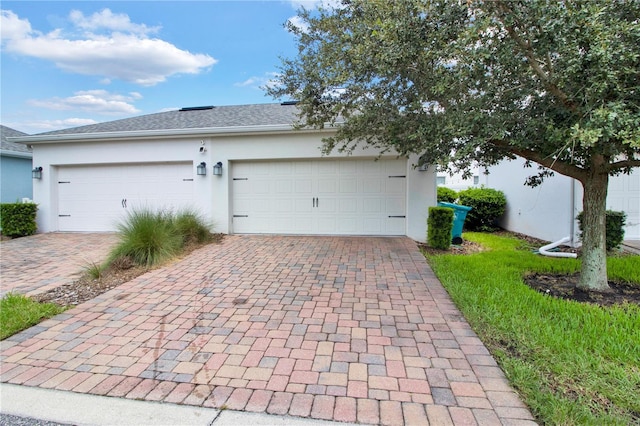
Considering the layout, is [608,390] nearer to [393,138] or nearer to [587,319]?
[587,319]

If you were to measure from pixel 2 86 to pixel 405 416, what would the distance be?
14.1 m

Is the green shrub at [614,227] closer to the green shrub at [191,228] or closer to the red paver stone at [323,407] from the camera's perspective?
the red paver stone at [323,407]

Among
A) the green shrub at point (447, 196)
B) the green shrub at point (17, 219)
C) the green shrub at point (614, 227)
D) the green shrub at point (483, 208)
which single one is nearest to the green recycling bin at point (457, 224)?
the green shrub at point (614, 227)

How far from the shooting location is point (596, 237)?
4219 mm

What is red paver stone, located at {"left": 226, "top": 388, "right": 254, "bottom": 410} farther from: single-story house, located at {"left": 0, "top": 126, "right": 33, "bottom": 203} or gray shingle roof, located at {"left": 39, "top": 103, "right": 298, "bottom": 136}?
single-story house, located at {"left": 0, "top": 126, "right": 33, "bottom": 203}

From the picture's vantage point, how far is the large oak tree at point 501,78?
2.86 m

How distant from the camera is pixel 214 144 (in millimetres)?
8820

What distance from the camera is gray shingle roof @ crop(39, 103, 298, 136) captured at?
9.01m

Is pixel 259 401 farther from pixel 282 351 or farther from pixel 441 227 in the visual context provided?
pixel 441 227

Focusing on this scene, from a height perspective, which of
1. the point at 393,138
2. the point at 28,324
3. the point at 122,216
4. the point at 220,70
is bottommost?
the point at 28,324

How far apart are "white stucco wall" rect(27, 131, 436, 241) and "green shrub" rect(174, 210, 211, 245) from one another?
89cm

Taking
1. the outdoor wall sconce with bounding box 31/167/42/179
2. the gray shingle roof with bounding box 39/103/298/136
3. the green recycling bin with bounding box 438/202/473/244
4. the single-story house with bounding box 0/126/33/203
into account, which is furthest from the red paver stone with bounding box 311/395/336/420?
the single-story house with bounding box 0/126/33/203

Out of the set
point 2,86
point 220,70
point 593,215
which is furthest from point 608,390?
point 2,86

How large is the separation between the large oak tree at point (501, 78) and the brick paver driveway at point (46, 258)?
5.38 m
